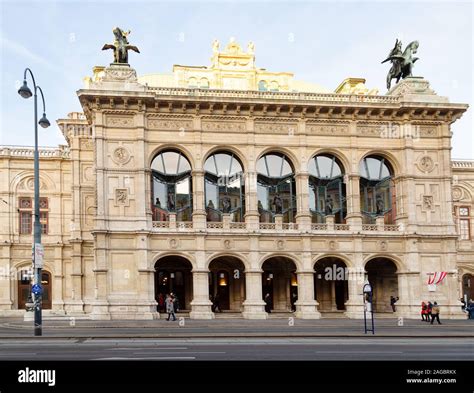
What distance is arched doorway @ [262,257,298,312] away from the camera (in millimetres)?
46750

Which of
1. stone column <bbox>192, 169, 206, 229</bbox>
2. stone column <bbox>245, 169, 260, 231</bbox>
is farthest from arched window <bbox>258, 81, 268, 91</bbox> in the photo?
stone column <bbox>192, 169, 206, 229</bbox>

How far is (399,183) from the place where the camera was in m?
44.2

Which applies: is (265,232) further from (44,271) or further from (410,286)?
(44,271)

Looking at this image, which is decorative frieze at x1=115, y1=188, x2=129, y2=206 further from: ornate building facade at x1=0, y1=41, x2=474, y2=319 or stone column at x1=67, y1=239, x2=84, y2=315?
stone column at x1=67, y1=239, x2=84, y2=315

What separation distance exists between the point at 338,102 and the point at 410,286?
46.5 feet

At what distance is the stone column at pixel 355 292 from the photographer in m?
42.0

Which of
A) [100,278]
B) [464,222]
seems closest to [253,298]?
[100,278]

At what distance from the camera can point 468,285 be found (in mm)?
57156

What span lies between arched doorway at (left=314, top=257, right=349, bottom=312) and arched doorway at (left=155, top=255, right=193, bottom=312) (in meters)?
9.94

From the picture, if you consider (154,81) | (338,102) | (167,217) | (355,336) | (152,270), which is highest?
(154,81)

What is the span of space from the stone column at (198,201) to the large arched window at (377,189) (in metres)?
12.1

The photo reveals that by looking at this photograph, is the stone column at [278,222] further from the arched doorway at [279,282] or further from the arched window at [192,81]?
the arched window at [192,81]

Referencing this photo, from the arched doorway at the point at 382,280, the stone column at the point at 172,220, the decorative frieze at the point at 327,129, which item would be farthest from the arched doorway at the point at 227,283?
the decorative frieze at the point at 327,129
